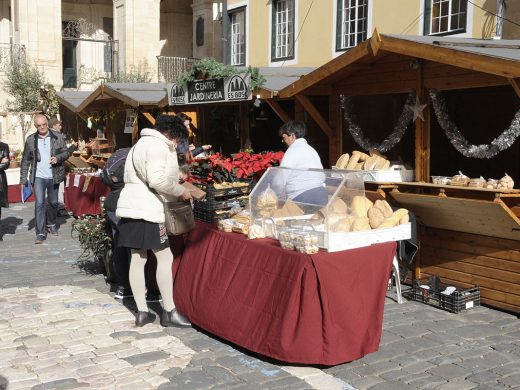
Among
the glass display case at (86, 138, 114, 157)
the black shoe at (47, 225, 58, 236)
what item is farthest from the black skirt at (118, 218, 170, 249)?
the glass display case at (86, 138, 114, 157)

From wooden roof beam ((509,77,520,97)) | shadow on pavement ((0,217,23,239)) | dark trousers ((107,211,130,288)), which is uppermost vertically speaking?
wooden roof beam ((509,77,520,97))

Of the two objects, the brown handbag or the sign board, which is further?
the sign board

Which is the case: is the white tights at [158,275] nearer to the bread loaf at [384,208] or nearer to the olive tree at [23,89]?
the bread loaf at [384,208]

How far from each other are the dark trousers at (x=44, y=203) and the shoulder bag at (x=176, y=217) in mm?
5059

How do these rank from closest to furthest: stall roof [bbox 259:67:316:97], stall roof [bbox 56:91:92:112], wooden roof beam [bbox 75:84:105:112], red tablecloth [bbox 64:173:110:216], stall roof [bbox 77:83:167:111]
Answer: stall roof [bbox 259:67:316:97] → red tablecloth [bbox 64:173:110:216] → stall roof [bbox 77:83:167:111] → wooden roof beam [bbox 75:84:105:112] → stall roof [bbox 56:91:92:112]

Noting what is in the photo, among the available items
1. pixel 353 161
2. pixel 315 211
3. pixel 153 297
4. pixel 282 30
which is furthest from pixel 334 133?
pixel 282 30

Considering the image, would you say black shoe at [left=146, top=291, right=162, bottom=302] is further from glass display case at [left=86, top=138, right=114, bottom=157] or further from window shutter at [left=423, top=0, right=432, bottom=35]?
glass display case at [left=86, top=138, right=114, bottom=157]

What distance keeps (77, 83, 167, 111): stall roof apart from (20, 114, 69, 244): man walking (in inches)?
93.3

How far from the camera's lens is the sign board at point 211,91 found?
9758 millimetres

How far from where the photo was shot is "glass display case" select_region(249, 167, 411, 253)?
494cm

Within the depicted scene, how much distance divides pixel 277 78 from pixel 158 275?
5.13 metres

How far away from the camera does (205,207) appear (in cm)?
628

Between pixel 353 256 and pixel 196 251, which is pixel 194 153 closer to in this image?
pixel 196 251

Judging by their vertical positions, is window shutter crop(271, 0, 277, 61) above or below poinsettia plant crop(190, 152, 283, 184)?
above
